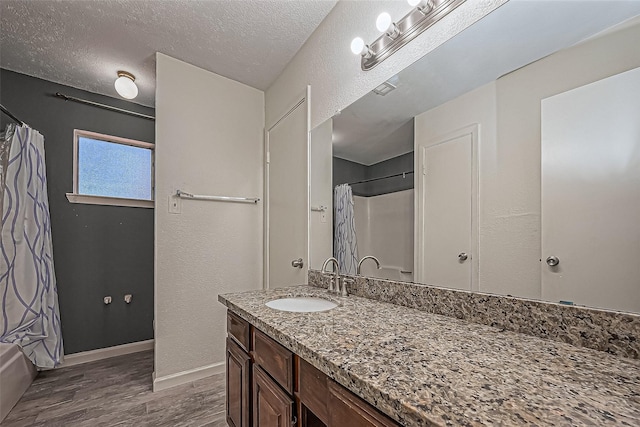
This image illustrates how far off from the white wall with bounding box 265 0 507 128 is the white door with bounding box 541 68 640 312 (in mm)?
477

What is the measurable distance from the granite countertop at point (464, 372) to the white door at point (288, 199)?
3.67 ft

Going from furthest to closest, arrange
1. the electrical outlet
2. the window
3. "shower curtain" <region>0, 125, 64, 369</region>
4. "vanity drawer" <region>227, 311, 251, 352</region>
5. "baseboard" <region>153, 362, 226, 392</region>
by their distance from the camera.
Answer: the window → the electrical outlet → "baseboard" <region>153, 362, 226, 392</region> → "shower curtain" <region>0, 125, 64, 369</region> → "vanity drawer" <region>227, 311, 251, 352</region>

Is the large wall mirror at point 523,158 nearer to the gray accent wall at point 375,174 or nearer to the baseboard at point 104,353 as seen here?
the gray accent wall at point 375,174

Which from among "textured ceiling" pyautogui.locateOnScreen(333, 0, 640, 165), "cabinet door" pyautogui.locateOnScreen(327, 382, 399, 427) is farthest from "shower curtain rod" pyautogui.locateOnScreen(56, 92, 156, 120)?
"cabinet door" pyautogui.locateOnScreen(327, 382, 399, 427)

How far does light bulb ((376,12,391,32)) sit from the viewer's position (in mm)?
1314

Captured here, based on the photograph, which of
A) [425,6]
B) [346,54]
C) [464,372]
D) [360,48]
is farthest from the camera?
[346,54]

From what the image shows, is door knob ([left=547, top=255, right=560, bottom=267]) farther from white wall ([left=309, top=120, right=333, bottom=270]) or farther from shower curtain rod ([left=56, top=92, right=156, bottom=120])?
shower curtain rod ([left=56, top=92, right=156, bottom=120])

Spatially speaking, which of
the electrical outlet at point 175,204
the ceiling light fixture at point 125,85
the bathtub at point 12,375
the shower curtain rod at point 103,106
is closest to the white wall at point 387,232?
the electrical outlet at point 175,204

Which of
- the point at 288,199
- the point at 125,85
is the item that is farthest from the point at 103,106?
the point at 288,199

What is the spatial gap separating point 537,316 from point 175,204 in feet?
7.57

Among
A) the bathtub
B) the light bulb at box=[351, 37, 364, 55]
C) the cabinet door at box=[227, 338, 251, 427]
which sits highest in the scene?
the light bulb at box=[351, 37, 364, 55]

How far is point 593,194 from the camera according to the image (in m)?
0.75

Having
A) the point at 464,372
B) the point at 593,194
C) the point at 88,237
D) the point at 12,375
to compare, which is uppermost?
the point at 593,194

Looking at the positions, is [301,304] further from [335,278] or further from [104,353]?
[104,353]
